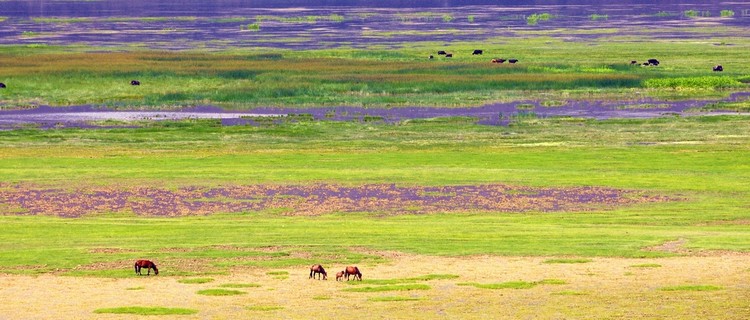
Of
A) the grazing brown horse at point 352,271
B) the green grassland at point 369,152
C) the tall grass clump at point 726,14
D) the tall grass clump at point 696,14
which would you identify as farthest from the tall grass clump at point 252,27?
the grazing brown horse at point 352,271

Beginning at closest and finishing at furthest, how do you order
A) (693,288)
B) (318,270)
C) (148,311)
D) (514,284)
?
(148,311), (693,288), (514,284), (318,270)

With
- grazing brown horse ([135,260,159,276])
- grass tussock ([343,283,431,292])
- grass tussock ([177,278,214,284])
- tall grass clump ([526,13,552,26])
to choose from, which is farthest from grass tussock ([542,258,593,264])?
tall grass clump ([526,13,552,26])

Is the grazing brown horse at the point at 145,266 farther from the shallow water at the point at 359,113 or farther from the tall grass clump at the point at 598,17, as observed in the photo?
the tall grass clump at the point at 598,17

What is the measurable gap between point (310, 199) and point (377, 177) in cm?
544

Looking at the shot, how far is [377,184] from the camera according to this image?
46.5 metres

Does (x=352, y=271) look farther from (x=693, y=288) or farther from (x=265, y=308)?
(x=693, y=288)

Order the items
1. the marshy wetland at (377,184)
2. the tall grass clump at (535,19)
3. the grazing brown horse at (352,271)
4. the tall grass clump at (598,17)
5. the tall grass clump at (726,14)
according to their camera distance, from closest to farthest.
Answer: the marshy wetland at (377,184)
the grazing brown horse at (352,271)
the tall grass clump at (535,19)
the tall grass clump at (598,17)
the tall grass clump at (726,14)

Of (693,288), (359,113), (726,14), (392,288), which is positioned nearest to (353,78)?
(359,113)

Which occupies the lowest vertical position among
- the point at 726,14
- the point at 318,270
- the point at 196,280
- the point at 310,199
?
the point at 726,14

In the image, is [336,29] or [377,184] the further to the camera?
[336,29]

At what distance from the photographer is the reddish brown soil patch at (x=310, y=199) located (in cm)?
4134

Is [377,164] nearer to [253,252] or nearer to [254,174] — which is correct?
[254,174]

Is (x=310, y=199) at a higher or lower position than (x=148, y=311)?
lower

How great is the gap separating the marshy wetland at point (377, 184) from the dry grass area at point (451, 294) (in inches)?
3.7
